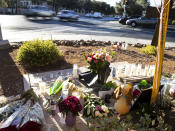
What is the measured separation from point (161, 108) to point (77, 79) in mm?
2115

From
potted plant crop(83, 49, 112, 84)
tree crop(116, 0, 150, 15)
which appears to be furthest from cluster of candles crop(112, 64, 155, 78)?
tree crop(116, 0, 150, 15)

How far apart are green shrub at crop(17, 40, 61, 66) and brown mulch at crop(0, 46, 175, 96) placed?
0.19 metres

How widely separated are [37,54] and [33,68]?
457 mm

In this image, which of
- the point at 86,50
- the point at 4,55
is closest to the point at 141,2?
the point at 86,50

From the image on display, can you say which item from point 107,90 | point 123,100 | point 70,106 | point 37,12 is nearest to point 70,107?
point 70,106

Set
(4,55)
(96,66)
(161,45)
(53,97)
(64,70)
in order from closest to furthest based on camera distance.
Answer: (161,45) < (53,97) < (96,66) < (64,70) < (4,55)

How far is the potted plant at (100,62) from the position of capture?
3.47 metres

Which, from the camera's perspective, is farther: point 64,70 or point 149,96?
point 64,70

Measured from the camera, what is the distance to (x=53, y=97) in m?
3.16

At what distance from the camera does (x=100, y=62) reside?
3.53 m

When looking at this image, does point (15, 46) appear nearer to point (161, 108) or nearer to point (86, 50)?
point (86, 50)

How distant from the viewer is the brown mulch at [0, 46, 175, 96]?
4.02 m

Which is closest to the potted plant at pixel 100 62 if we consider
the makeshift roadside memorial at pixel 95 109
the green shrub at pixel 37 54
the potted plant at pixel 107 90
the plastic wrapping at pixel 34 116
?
the potted plant at pixel 107 90

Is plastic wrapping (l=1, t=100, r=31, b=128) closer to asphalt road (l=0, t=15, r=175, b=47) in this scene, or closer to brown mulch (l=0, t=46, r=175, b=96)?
brown mulch (l=0, t=46, r=175, b=96)
